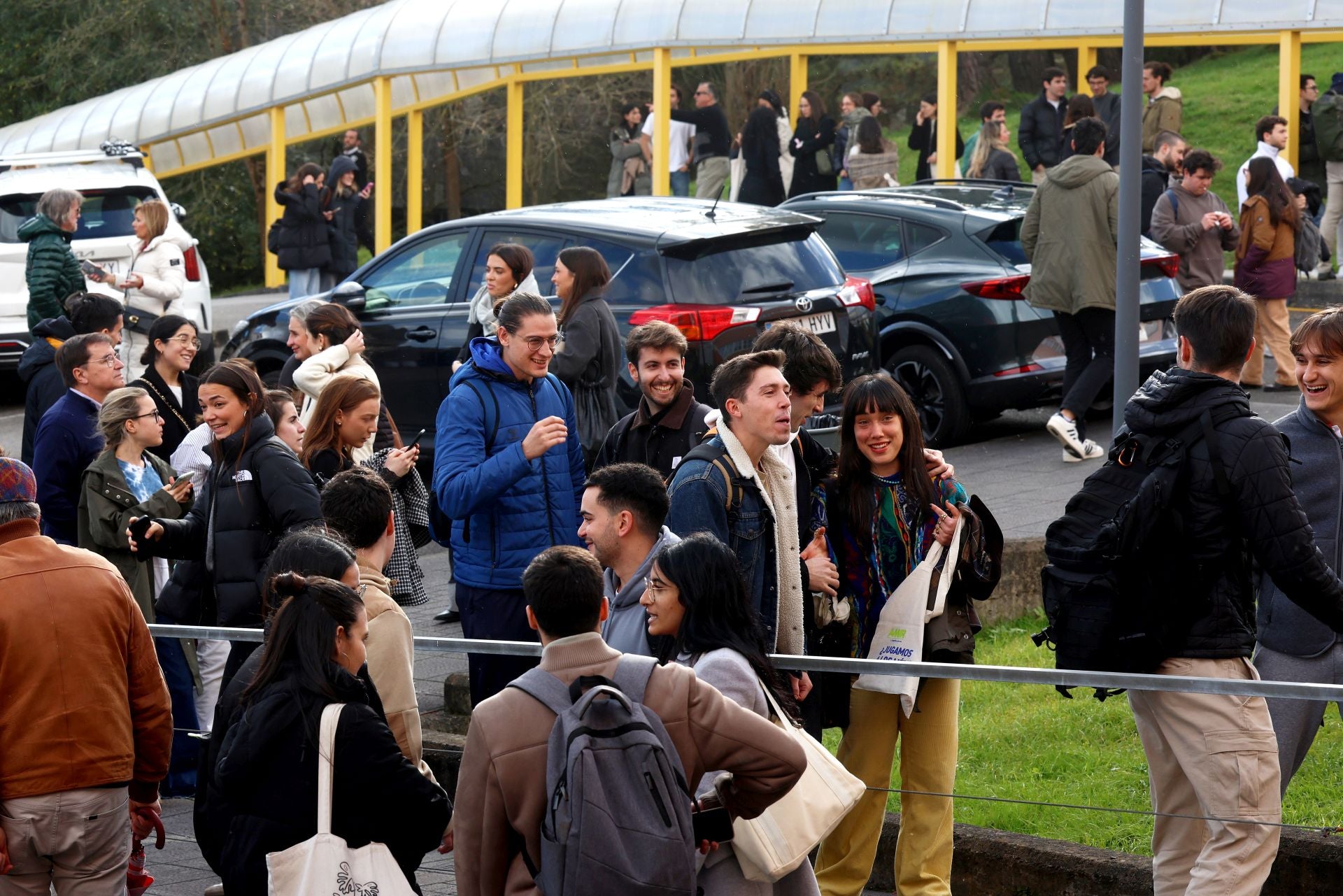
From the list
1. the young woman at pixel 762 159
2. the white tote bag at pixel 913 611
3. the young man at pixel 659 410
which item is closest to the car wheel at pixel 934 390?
the young man at pixel 659 410

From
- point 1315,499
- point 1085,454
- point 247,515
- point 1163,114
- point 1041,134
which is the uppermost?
point 1163,114

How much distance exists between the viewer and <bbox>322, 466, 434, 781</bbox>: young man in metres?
4.76

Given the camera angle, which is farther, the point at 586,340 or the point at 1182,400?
the point at 586,340

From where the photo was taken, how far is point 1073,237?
37.8ft

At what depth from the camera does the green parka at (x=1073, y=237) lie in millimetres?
11422

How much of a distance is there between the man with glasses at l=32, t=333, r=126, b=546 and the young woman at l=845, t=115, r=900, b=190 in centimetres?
1304

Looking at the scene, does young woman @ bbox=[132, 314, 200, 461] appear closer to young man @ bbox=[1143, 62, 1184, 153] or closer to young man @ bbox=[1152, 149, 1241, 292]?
young man @ bbox=[1152, 149, 1241, 292]

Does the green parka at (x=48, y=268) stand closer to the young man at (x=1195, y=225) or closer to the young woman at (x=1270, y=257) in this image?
the young man at (x=1195, y=225)

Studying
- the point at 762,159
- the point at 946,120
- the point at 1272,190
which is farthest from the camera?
the point at 762,159

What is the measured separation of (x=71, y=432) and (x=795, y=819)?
474 centimetres

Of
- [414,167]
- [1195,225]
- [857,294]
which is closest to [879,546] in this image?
[857,294]

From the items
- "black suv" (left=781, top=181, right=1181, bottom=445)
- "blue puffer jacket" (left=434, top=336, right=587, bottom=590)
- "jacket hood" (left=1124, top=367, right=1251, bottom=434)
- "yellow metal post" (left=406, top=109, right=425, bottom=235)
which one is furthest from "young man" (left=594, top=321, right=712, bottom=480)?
"yellow metal post" (left=406, top=109, right=425, bottom=235)

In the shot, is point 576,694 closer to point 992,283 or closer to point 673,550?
point 673,550

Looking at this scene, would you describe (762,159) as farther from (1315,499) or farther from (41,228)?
(1315,499)
